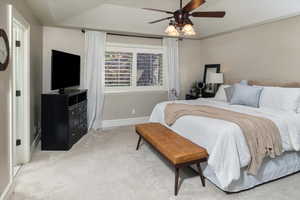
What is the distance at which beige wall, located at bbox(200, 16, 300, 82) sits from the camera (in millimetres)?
Result: 3449

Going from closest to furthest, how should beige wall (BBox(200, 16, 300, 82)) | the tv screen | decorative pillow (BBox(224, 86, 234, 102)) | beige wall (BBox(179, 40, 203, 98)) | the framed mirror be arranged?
the framed mirror, the tv screen, beige wall (BBox(200, 16, 300, 82)), decorative pillow (BBox(224, 86, 234, 102)), beige wall (BBox(179, 40, 203, 98))

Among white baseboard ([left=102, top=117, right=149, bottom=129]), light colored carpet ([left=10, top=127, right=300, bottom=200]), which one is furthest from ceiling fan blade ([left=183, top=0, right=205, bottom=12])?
white baseboard ([left=102, top=117, right=149, bottom=129])

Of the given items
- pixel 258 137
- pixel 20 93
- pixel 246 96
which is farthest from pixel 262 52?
pixel 20 93

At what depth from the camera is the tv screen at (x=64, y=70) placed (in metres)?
3.27

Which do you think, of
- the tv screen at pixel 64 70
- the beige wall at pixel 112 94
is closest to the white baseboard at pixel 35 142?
the tv screen at pixel 64 70

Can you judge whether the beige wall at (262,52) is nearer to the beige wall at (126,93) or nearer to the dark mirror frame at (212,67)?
the dark mirror frame at (212,67)

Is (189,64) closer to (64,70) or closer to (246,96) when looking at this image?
(246,96)

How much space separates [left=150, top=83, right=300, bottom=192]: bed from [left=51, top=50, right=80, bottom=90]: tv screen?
2.21 meters

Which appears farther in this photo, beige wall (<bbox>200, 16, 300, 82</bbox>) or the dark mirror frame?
the dark mirror frame

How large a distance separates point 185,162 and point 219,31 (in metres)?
3.73

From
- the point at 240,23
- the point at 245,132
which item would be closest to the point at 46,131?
the point at 245,132

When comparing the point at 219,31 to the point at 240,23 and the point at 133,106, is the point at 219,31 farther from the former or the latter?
the point at 133,106

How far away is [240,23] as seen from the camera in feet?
13.3

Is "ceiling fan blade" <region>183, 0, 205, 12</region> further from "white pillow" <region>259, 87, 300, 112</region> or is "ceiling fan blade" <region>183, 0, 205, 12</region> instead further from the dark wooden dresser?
the dark wooden dresser
